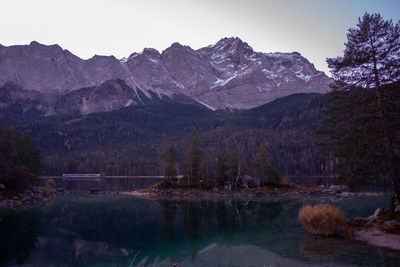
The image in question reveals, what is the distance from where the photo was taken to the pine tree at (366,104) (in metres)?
28.2

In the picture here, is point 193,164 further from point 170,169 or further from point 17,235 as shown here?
point 17,235

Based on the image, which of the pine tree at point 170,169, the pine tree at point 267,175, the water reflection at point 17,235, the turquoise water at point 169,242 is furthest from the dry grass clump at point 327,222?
the pine tree at point 170,169

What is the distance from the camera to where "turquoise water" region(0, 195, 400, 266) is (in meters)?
22.0

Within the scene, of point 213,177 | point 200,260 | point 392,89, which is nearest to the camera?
point 200,260

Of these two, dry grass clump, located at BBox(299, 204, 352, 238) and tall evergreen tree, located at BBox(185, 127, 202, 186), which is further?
tall evergreen tree, located at BBox(185, 127, 202, 186)

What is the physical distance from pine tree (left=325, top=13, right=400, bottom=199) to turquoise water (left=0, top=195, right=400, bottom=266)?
24.5 feet

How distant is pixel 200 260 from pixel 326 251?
9066 millimetres

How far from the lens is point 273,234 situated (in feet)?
104

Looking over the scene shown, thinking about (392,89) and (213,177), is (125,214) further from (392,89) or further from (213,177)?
(213,177)

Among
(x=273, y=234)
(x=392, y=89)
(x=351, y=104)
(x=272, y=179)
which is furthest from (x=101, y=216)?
(x=272, y=179)

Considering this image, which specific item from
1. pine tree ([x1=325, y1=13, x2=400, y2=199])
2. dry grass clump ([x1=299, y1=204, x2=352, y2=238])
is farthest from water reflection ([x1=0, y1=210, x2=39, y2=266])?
pine tree ([x1=325, y1=13, x2=400, y2=199])

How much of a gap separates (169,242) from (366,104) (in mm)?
22031

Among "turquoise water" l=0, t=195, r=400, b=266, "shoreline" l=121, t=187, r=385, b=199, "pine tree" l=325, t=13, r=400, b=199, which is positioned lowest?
"turquoise water" l=0, t=195, r=400, b=266

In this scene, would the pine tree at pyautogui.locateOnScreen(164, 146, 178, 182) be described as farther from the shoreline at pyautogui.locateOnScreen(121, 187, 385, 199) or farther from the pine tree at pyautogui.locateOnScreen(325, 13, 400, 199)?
the pine tree at pyautogui.locateOnScreen(325, 13, 400, 199)
